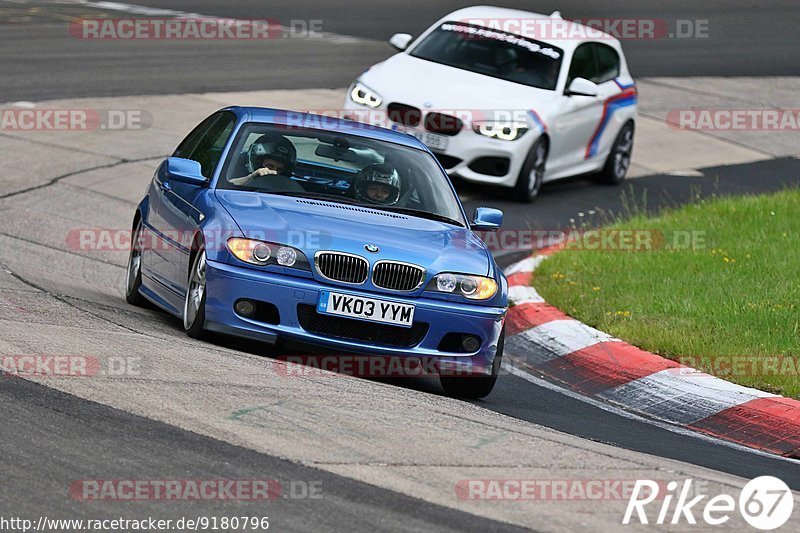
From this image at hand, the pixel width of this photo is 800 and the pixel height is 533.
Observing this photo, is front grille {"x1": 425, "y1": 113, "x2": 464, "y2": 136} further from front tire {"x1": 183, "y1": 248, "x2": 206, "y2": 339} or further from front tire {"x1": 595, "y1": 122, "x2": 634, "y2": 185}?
front tire {"x1": 183, "y1": 248, "x2": 206, "y2": 339}

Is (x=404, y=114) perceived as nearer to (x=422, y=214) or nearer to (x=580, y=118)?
(x=580, y=118)

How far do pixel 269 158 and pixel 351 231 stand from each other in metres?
1.14

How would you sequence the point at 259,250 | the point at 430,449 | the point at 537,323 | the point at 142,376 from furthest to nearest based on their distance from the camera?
1. the point at 537,323
2. the point at 259,250
3. the point at 142,376
4. the point at 430,449

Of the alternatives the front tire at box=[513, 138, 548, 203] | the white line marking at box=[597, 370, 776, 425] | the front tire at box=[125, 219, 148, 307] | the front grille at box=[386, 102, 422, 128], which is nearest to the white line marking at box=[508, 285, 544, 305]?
the white line marking at box=[597, 370, 776, 425]

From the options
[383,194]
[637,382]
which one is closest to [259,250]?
[383,194]

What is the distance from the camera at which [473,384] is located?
337 inches

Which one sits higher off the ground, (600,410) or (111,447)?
(111,447)

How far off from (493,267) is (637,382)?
4.66ft

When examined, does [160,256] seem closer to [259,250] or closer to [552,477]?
[259,250]

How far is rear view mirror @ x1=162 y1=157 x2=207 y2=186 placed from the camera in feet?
29.4

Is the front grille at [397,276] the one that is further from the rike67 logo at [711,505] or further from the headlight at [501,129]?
the headlight at [501,129]

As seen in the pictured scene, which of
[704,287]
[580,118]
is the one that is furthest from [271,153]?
[580,118]

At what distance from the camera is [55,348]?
7.19 meters

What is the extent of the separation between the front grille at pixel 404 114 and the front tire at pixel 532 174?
1251 millimetres
